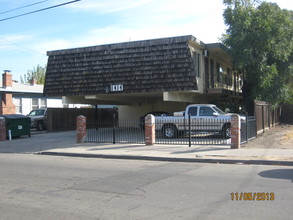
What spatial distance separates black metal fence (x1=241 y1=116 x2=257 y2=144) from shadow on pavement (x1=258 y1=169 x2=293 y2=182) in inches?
232

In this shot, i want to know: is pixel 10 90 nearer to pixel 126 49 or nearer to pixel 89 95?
pixel 89 95

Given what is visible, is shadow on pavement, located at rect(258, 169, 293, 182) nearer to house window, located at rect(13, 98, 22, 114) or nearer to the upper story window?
house window, located at rect(13, 98, 22, 114)

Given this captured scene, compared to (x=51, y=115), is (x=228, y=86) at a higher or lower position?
higher

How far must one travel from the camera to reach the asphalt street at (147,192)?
601 centimetres

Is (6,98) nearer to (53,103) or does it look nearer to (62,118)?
(62,118)

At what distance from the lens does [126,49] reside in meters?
21.3

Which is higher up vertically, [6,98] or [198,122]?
[6,98]

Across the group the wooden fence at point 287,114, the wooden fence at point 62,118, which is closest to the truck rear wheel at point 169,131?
the wooden fence at point 62,118

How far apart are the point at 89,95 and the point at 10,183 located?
14058 mm

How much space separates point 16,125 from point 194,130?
11.6 meters

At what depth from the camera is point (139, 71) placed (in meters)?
20.8

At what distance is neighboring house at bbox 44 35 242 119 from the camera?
19844 millimetres

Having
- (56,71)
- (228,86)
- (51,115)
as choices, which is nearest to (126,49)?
(56,71)
